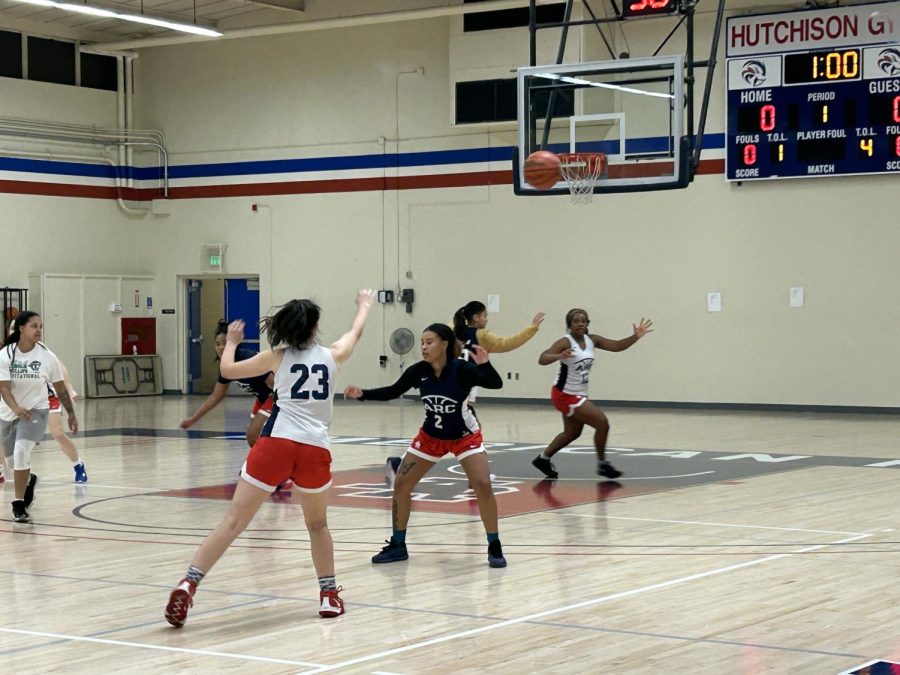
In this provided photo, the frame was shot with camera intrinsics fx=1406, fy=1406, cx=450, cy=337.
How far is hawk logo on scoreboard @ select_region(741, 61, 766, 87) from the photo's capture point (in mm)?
24328

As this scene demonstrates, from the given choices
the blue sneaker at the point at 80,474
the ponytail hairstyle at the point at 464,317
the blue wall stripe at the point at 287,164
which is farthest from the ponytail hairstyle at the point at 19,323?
the blue wall stripe at the point at 287,164

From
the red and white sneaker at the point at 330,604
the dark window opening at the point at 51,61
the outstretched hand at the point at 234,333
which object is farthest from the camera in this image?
the dark window opening at the point at 51,61

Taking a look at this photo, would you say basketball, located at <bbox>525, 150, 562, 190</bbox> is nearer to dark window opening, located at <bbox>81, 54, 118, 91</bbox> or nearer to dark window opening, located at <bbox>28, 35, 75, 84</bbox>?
dark window opening, located at <bbox>28, 35, 75, 84</bbox>

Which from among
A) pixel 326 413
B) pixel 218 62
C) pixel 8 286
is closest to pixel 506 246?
pixel 218 62

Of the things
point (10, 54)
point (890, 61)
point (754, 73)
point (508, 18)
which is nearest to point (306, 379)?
point (890, 61)

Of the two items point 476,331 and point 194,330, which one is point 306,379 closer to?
point 476,331

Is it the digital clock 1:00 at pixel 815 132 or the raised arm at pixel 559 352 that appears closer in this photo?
the raised arm at pixel 559 352

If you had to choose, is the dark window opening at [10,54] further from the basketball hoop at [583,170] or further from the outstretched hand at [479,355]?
the outstretched hand at [479,355]

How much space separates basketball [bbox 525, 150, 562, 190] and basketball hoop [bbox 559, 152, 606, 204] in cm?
10

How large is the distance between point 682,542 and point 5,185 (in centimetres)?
2216

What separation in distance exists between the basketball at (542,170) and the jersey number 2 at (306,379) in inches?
399

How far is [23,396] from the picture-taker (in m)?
12.2

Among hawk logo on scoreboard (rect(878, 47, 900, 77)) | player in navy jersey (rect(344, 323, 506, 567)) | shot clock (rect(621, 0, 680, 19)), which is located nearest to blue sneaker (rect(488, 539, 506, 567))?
player in navy jersey (rect(344, 323, 506, 567))

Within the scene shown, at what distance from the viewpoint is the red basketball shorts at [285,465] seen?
769 cm
